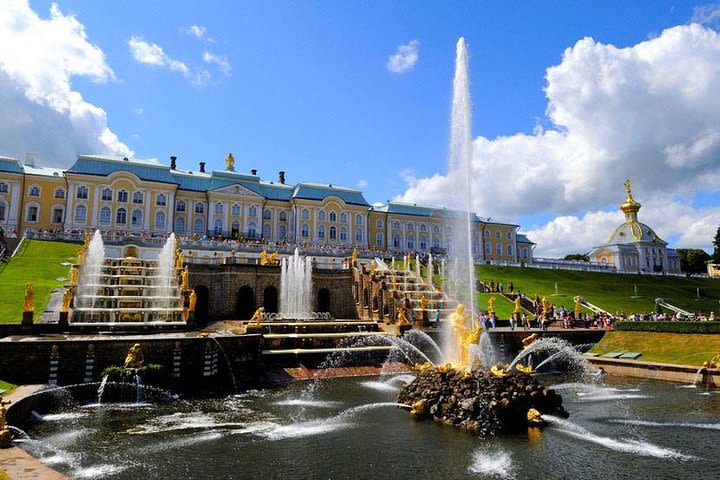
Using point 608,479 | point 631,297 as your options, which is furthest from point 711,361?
point 631,297

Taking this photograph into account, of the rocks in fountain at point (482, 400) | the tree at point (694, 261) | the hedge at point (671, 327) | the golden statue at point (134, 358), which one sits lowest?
the rocks in fountain at point (482, 400)

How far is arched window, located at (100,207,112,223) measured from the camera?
61531 millimetres

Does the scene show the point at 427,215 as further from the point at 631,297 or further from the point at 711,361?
the point at 711,361

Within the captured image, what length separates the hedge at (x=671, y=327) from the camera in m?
27.4

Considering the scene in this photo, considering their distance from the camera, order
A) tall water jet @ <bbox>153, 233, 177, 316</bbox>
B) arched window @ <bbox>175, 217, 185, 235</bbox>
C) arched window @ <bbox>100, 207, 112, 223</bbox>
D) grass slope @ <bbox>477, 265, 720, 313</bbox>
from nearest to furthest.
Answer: tall water jet @ <bbox>153, 233, 177, 316</bbox>, grass slope @ <bbox>477, 265, 720, 313</bbox>, arched window @ <bbox>100, 207, 112, 223</bbox>, arched window @ <bbox>175, 217, 185, 235</bbox>

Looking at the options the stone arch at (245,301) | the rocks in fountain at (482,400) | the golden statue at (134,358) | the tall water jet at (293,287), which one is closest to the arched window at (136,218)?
the stone arch at (245,301)

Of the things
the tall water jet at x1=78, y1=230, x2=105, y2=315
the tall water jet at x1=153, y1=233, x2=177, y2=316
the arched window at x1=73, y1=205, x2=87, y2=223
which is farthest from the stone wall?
the arched window at x1=73, y1=205, x2=87, y2=223

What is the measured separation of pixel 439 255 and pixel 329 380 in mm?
59478

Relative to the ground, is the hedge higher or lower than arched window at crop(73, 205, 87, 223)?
lower

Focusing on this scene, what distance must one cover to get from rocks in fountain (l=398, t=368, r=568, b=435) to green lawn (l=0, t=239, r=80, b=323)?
855 inches

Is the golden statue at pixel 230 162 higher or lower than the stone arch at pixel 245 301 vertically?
higher

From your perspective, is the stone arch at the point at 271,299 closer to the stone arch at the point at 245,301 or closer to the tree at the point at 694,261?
the stone arch at the point at 245,301

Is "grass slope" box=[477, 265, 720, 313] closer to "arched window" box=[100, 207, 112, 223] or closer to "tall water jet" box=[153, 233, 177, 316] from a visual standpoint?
"tall water jet" box=[153, 233, 177, 316]

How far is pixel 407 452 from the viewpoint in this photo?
38.7 feet
